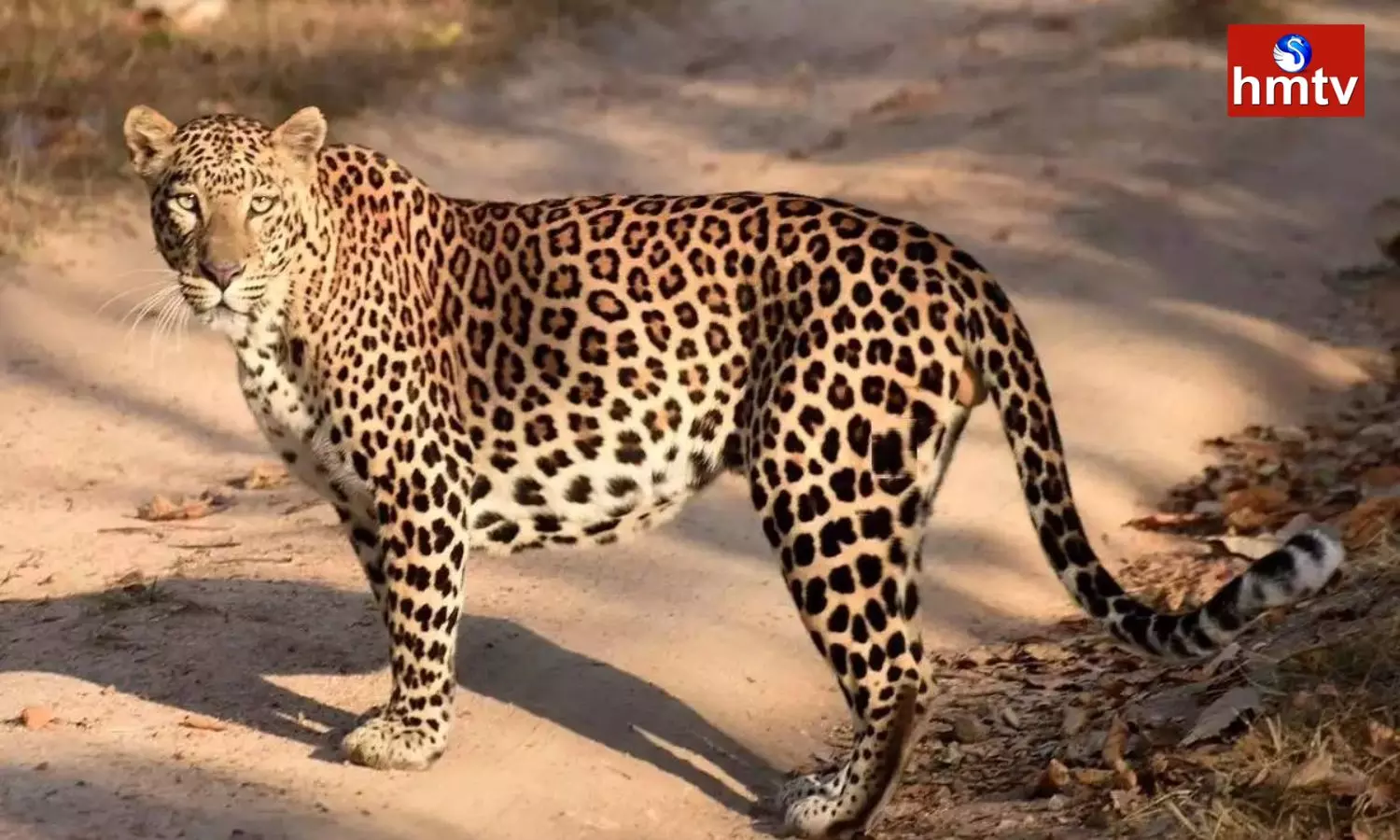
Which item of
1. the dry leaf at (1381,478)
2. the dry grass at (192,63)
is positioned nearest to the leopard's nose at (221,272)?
the dry leaf at (1381,478)

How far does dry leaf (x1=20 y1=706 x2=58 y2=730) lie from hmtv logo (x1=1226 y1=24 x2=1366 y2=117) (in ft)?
33.6

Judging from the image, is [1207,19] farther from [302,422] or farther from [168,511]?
[302,422]

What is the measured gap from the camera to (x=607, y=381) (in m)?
6.10

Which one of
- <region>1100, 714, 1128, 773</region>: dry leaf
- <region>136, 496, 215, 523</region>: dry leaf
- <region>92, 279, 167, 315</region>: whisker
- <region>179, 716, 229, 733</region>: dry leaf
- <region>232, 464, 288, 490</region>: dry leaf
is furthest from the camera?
<region>92, 279, 167, 315</region>: whisker

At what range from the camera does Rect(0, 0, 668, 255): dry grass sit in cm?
1225

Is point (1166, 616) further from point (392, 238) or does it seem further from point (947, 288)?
point (392, 238)

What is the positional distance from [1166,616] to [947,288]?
1113mm

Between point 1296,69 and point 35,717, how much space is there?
1189cm

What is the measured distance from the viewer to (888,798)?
5.84m

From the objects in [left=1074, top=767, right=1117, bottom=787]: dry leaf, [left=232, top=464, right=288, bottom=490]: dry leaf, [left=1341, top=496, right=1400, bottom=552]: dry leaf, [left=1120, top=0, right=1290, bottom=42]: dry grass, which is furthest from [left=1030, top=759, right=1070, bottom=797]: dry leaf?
[left=1120, top=0, right=1290, bottom=42]: dry grass

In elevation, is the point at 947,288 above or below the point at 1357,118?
above

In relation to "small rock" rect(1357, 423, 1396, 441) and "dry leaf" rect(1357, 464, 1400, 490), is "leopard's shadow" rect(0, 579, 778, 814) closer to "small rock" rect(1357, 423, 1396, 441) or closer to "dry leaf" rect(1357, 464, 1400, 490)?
"dry leaf" rect(1357, 464, 1400, 490)

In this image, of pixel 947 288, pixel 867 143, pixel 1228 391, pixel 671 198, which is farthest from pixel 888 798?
pixel 867 143

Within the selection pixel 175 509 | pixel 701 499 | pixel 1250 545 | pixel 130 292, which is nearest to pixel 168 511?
pixel 175 509
